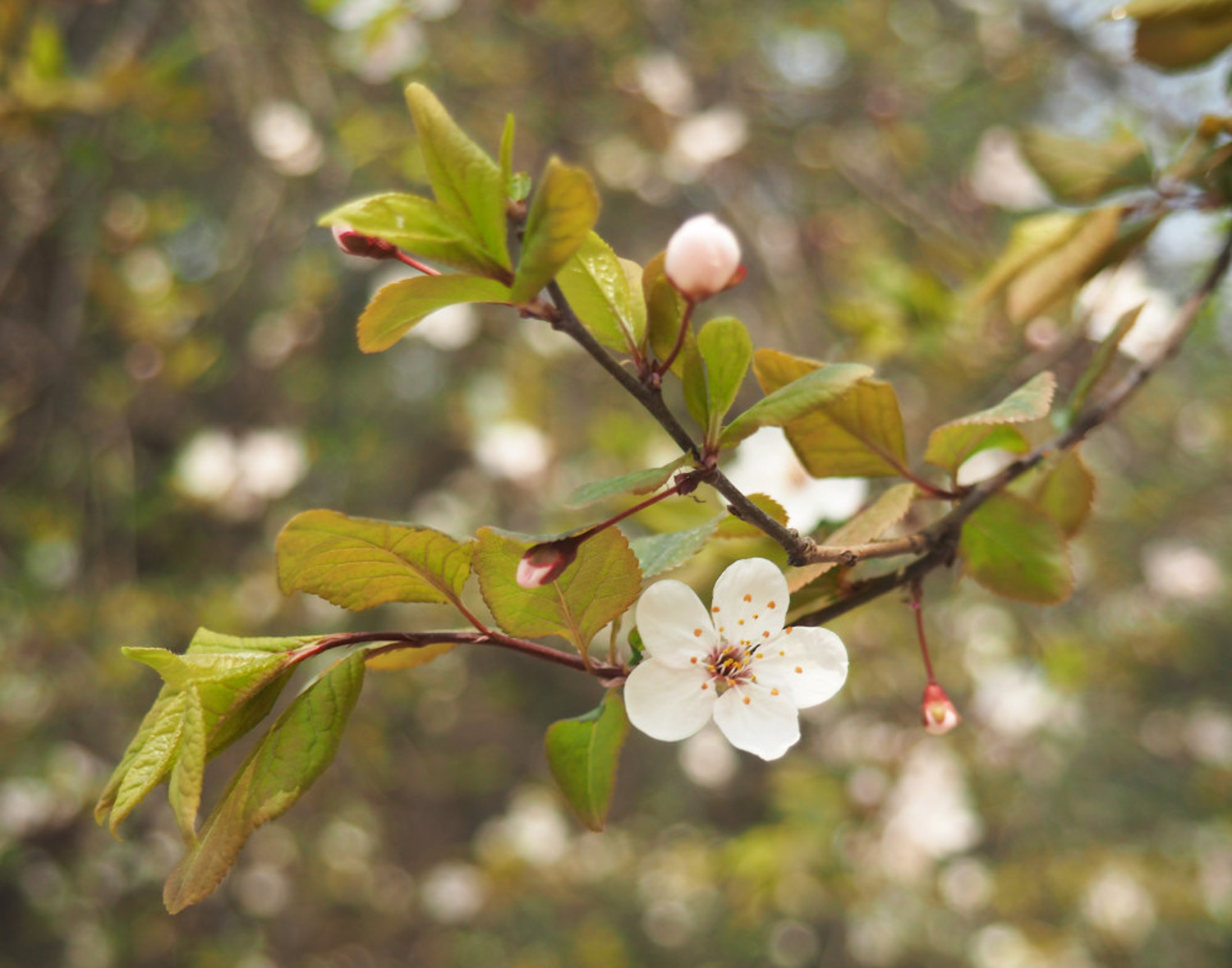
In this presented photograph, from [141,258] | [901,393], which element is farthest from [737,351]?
[141,258]

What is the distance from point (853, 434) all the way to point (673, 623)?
0.14 m

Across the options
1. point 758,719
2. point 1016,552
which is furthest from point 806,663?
point 1016,552

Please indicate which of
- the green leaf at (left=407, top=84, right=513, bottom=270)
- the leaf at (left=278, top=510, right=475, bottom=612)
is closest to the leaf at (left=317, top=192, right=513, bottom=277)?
the green leaf at (left=407, top=84, right=513, bottom=270)

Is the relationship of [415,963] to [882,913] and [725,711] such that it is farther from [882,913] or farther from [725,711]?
[725,711]

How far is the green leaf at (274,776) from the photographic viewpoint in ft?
1.06

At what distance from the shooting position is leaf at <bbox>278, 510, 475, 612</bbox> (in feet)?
1.13

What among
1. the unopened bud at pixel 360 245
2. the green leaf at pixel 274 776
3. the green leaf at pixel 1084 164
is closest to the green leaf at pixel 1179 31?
the green leaf at pixel 1084 164

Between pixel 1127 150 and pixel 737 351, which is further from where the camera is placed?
pixel 1127 150

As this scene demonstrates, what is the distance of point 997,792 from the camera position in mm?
1706

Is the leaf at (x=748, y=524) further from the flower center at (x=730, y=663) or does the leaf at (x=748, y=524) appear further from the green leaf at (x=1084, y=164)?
the green leaf at (x=1084, y=164)

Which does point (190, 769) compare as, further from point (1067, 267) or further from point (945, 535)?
point (1067, 267)

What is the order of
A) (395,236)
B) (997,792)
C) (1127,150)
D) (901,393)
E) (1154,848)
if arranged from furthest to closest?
(1154,848), (997,792), (901,393), (1127,150), (395,236)

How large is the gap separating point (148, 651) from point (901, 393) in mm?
1305

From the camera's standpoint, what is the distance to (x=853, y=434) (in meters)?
0.44
